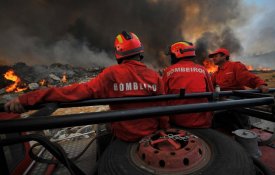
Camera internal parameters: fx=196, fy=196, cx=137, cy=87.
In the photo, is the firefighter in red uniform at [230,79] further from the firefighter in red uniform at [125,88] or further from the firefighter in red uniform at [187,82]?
the firefighter in red uniform at [125,88]

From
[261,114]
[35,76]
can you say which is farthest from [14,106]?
[35,76]

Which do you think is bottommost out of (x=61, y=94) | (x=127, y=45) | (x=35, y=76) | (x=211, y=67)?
(x=61, y=94)

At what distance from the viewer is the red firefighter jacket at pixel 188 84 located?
2221 millimetres

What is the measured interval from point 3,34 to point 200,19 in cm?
1438

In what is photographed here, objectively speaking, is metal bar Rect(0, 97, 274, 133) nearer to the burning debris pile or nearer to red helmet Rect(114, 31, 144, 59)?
red helmet Rect(114, 31, 144, 59)

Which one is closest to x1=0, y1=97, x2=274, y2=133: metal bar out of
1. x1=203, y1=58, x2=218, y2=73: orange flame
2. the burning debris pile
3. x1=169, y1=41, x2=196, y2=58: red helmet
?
x1=169, y1=41, x2=196, y2=58: red helmet

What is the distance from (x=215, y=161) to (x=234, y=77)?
3.24 metres

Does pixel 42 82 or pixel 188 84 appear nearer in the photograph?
pixel 188 84

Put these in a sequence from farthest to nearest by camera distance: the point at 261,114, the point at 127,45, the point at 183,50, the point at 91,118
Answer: the point at 183,50
the point at 127,45
the point at 261,114
the point at 91,118

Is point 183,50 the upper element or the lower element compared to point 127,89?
upper

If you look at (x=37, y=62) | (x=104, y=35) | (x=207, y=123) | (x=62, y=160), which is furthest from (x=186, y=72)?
(x=104, y=35)

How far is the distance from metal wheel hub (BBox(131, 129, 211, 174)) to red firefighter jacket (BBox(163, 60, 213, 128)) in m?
0.79

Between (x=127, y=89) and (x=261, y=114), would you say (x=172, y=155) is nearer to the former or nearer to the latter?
(x=127, y=89)

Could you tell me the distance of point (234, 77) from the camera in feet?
13.3
